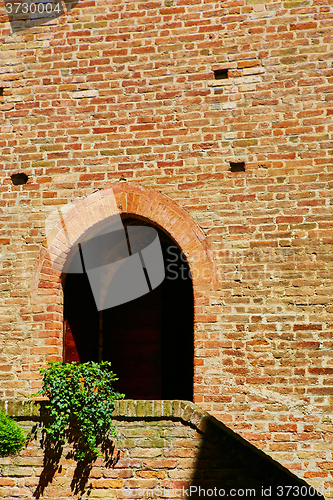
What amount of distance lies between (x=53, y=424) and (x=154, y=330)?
122 inches

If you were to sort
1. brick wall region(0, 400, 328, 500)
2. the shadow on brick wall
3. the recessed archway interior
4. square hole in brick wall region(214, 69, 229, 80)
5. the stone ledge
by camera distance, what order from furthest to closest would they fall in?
the recessed archway interior, square hole in brick wall region(214, 69, 229, 80), the stone ledge, brick wall region(0, 400, 328, 500), the shadow on brick wall

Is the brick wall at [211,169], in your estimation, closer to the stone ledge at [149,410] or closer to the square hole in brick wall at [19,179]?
the square hole in brick wall at [19,179]

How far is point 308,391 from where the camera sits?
479 cm

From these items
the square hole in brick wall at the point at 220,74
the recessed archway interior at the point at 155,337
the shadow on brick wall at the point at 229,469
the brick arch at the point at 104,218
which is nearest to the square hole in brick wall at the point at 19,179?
the brick arch at the point at 104,218

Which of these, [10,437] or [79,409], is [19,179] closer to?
[79,409]

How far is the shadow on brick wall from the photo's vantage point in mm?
3744

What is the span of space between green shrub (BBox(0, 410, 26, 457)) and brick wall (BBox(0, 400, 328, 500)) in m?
0.07

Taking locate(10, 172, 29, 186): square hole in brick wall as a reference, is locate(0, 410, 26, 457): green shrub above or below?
below

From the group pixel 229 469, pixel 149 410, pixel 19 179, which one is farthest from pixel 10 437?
pixel 19 179

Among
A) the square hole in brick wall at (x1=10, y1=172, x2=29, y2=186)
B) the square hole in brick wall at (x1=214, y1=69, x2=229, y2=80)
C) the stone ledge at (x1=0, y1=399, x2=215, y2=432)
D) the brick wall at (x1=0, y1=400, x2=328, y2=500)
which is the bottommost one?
the brick wall at (x1=0, y1=400, x2=328, y2=500)

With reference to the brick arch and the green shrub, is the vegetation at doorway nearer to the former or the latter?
the green shrub

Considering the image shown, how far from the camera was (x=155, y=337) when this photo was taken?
708 centimetres

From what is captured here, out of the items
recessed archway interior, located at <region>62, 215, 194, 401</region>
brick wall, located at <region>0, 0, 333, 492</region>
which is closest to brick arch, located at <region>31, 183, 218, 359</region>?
brick wall, located at <region>0, 0, 333, 492</region>

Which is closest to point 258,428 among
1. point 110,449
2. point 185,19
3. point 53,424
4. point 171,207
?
point 110,449
